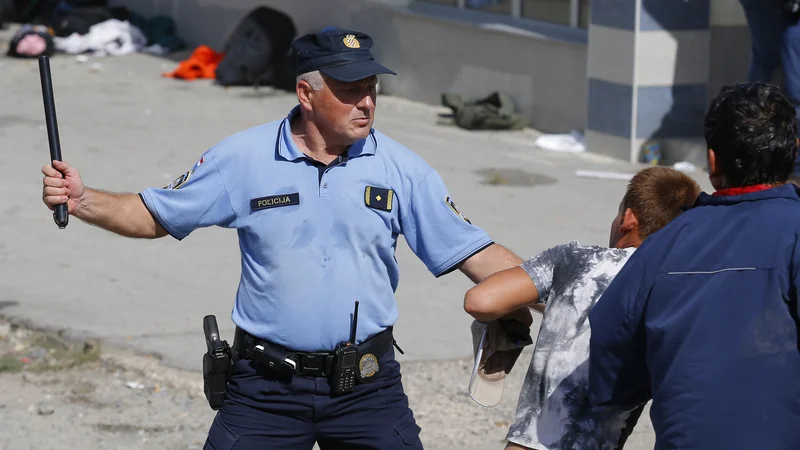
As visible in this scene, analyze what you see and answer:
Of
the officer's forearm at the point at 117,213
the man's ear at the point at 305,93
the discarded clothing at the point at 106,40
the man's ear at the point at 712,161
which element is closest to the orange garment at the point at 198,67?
the discarded clothing at the point at 106,40

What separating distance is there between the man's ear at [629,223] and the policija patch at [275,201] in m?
0.97

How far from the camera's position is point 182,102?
1423 centimetres

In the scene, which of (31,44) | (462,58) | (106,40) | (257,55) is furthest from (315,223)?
(106,40)

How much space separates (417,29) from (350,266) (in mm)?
10305

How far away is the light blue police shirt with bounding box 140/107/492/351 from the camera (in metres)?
3.82

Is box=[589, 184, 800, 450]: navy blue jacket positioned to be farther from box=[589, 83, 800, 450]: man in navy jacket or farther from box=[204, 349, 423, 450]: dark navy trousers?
box=[204, 349, 423, 450]: dark navy trousers

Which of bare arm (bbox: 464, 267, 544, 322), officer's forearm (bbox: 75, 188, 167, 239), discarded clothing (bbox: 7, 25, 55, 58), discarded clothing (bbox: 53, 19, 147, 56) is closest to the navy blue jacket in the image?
bare arm (bbox: 464, 267, 544, 322)

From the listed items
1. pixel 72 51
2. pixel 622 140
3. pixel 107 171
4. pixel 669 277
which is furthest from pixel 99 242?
pixel 72 51

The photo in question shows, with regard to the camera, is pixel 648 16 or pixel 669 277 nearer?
pixel 669 277

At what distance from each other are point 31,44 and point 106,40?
1095 mm

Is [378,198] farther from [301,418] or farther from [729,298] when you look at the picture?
[729,298]

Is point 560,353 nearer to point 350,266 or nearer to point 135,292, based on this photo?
point 350,266

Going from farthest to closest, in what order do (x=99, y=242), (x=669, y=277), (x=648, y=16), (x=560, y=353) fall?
(x=648, y=16) < (x=99, y=242) < (x=560, y=353) < (x=669, y=277)

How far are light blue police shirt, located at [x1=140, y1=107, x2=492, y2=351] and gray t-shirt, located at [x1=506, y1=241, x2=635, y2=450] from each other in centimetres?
50
